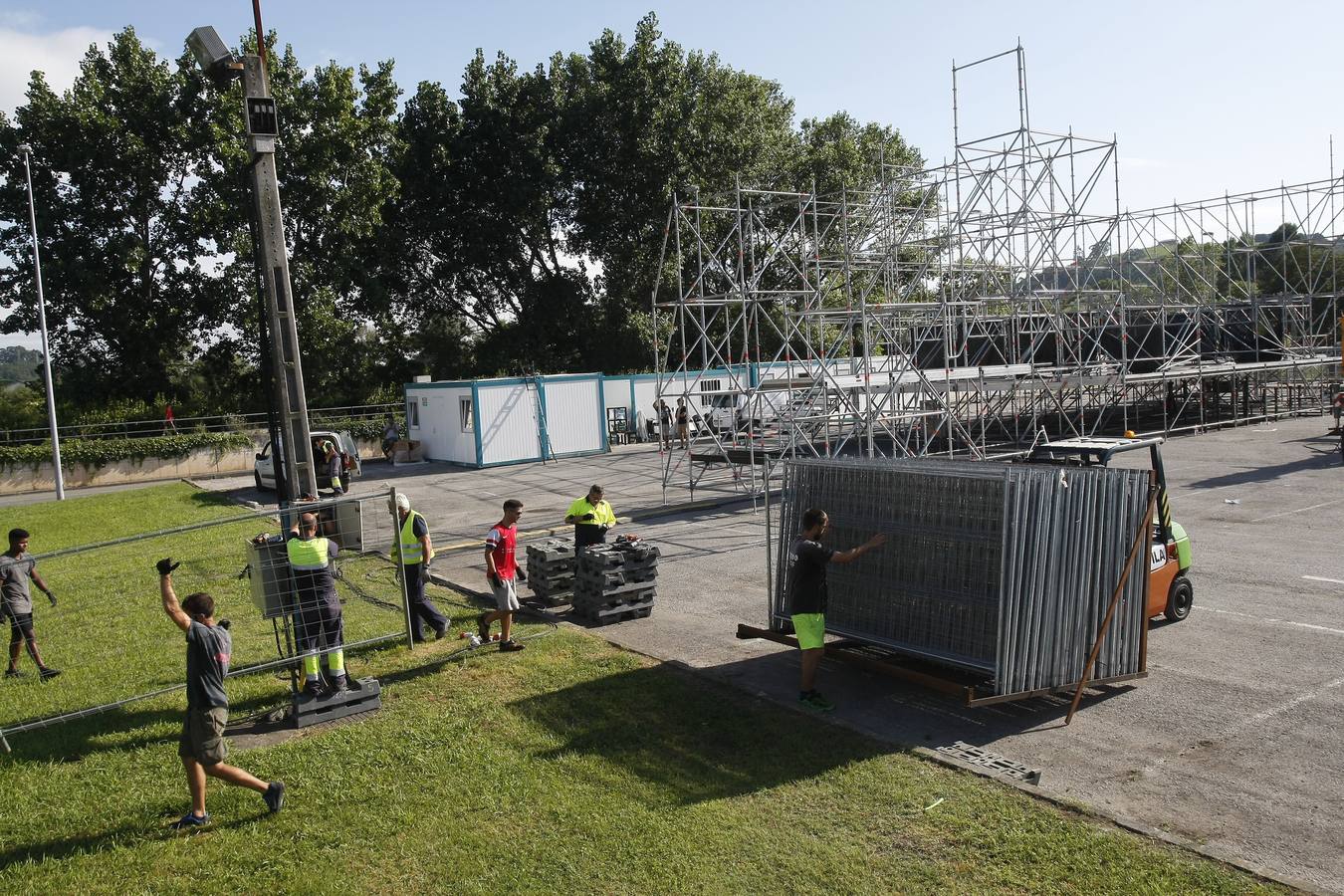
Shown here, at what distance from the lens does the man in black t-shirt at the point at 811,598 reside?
26.2 feet

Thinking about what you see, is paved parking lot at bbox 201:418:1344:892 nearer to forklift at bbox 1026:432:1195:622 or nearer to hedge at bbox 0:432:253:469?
forklift at bbox 1026:432:1195:622

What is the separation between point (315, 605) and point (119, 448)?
1171 inches

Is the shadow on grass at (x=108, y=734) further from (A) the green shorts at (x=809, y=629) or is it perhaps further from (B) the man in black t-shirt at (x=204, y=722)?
(A) the green shorts at (x=809, y=629)

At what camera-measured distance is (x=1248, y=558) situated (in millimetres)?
13086

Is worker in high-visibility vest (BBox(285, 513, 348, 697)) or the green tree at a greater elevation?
the green tree

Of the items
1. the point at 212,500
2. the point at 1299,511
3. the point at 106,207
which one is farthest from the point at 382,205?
the point at 1299,511

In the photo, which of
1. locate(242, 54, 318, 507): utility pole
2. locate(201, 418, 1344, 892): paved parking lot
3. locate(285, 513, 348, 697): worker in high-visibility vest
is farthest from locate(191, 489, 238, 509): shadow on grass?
locate(285, 513, 348, 697): worker in high-visibility vest

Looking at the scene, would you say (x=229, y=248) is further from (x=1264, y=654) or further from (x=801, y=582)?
(x=1264, y=654)

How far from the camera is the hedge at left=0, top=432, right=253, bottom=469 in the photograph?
3159 cm

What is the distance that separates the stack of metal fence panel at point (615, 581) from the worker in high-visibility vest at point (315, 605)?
3.37 meters

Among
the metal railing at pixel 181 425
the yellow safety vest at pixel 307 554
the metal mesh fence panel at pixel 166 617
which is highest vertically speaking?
the metal railing at pixel 181 425

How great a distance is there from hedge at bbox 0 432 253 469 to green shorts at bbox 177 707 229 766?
103ft

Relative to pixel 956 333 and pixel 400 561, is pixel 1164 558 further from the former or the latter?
pixel 956 333

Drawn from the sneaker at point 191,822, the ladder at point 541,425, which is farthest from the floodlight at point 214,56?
the ladder at point 541,425
